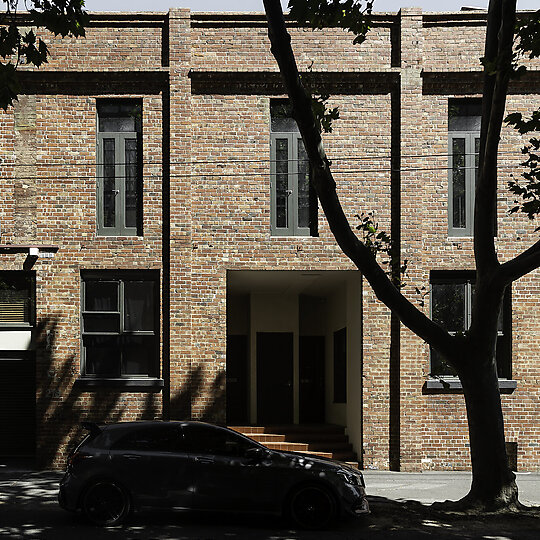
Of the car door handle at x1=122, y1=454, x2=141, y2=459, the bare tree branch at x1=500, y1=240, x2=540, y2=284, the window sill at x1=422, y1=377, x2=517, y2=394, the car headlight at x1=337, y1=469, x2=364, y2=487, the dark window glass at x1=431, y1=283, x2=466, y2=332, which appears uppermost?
the bare tree branch at x1=500, y1=240, x2=540, y2=284

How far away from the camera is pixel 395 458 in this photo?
17.6m

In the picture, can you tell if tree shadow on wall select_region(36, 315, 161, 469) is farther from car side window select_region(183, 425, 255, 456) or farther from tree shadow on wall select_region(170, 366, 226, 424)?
car side window select_region(183, 425, 255, 456)

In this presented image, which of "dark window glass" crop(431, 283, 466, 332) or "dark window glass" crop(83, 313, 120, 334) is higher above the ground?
"dark window glass" crop(431, 283, 466, 332)

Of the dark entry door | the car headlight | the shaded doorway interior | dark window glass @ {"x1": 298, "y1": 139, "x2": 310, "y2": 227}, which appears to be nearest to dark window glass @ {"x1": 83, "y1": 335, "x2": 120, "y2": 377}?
the shaded doorway interior

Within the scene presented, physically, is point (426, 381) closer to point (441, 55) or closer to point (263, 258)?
point (263, 258)

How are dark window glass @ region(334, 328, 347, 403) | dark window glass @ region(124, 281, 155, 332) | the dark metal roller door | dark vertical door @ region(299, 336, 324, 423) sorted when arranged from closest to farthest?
dark window glass @ region(124, 281, 155, 332)
the dark metal roller door
dark window glass @ region(334, 328, 347, 403)
dark vertical door @ region(299, 336, 324, 423)

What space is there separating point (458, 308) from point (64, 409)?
27.2ft

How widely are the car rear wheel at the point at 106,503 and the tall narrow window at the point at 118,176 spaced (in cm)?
A: 710

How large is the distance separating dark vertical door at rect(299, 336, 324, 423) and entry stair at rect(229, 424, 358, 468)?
2.80m

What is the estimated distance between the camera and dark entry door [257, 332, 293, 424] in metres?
21.6

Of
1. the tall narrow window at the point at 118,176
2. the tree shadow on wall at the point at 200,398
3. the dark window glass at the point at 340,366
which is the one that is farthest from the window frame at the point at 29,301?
the dark window glass at the point at 340,366

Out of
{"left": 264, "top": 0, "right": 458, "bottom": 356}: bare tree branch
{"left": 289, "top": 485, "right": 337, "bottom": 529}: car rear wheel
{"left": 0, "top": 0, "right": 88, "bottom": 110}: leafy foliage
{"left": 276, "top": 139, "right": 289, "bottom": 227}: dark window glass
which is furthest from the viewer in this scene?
{"left": 276, "top": 139, "right": 289, "bottom": 227}: dark window glass

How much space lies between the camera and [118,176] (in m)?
18.0

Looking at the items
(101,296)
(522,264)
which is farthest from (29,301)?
(522,264)
